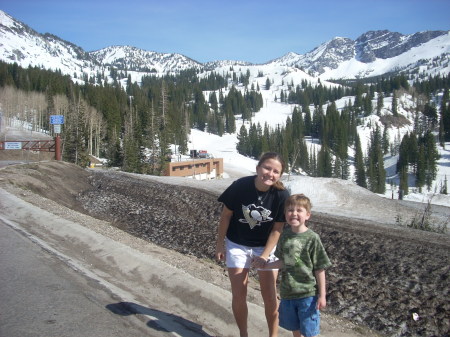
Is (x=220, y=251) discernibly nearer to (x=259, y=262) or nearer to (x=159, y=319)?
(x=259, y=262)

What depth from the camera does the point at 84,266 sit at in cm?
641

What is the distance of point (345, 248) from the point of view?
33.7ft

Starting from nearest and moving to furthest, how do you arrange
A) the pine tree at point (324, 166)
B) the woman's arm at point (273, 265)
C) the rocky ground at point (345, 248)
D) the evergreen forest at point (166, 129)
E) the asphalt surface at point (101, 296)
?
the woman's arm at point (273, 265)
the asphalt surface at point (101, 296)
the rocky ground at point (345, 248)
the evergreen forest at point (166, 129)
the pine tree at point (324, 166)

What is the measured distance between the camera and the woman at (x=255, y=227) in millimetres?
3906

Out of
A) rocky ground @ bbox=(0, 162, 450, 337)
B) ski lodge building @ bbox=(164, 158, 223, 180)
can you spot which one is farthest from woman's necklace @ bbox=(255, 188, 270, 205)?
ski lodge building @ bbox=(164, 158, 223, 180)

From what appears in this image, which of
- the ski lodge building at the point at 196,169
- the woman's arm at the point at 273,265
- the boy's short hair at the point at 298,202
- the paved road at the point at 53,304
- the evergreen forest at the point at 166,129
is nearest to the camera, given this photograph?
the boy's short hair at the point at 298,202

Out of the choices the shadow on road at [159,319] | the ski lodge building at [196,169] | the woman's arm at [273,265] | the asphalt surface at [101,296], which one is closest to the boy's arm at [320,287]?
the woman's arm at [273,265]

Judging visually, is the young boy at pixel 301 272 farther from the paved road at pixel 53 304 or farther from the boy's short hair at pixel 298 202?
the paved road at pixel 53 304

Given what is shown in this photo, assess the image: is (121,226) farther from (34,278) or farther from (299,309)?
(299,309)

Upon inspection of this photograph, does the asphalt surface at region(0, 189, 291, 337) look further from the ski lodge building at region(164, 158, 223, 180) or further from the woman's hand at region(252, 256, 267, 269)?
the ski lodge building at region(164, 158, 223, 180)

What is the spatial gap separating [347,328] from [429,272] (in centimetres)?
342

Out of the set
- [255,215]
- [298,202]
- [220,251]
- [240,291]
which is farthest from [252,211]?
[240,291]

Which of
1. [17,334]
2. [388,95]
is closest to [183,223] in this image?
[17,334]

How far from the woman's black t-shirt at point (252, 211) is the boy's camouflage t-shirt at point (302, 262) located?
0.33 metres
